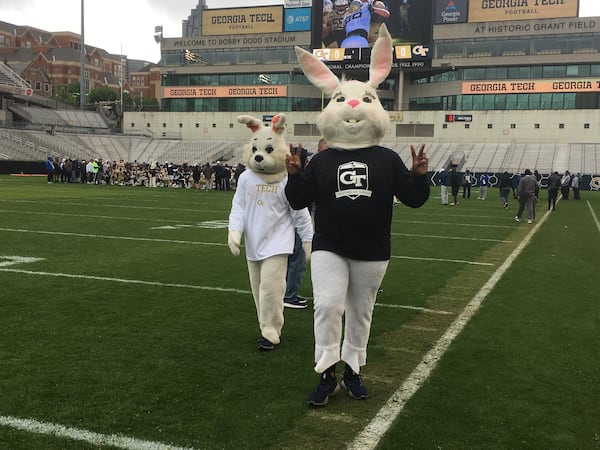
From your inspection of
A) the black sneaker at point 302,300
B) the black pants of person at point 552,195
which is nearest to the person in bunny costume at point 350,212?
the black sneaker at point 302,300

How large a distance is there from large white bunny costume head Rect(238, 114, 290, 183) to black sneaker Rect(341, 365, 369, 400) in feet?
6.17

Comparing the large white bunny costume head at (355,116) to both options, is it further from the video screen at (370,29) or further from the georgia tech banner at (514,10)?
the georgia tech banner at (514,10)

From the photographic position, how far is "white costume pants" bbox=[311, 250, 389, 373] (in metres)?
3.89

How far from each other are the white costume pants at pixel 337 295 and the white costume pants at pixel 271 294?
3.44ft

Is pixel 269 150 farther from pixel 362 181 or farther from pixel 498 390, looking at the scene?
pixel 498 390

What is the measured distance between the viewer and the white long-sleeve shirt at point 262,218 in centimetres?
507

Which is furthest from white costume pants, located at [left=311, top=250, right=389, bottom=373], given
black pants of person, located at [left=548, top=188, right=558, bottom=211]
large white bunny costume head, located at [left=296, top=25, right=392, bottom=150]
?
black pants of person, located at [left=548, top=188, right=558, bottom=211]

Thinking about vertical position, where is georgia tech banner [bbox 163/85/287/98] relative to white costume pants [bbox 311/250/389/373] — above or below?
above

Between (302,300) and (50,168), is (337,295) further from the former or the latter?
(50,168)

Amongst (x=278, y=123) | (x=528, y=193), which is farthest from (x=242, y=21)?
(x=278, y=123)

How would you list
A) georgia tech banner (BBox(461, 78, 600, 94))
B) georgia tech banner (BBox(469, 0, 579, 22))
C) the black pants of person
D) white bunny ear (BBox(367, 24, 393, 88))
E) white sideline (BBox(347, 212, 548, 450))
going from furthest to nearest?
georgia tech banner (BBox(469, 0, 579, 22))
georgia tech banner (BBox(461, 78, 600, 94))
the black pants of person
white bunny ear (BBox(367, 24, 393, 88))
white sideline (BBox(347, 212, 548, 450))

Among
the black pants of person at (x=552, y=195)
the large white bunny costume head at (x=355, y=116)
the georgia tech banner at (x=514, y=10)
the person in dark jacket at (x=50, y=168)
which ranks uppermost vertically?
the georgia tech banner at (x=514, y=10)

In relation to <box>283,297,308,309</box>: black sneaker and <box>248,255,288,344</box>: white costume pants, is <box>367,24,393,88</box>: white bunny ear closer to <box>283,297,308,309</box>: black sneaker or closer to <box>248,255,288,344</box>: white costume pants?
<box>248,255,288,344</box>: white costume pants

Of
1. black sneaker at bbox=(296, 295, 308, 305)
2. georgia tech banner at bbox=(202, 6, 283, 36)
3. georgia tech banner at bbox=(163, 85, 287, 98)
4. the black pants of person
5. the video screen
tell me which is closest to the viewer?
black sneaker at bbox=(296, 295, 308, 305)
